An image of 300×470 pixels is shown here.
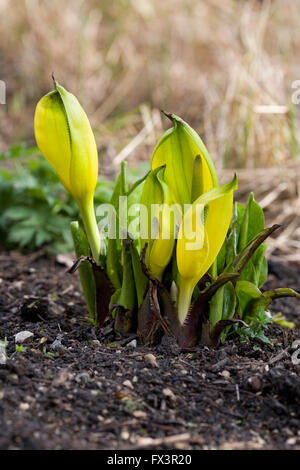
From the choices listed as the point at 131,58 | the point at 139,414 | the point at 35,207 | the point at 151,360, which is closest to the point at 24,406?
the point at 139,414

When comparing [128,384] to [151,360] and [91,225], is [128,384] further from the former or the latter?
[91,225]

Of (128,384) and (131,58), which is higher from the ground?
(131,58)

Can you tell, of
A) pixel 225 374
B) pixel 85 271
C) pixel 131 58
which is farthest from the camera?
pixel 131 58

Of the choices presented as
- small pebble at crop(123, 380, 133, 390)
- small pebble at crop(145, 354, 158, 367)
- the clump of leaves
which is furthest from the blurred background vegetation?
small pebble at crop(123, 380, 133, 390)

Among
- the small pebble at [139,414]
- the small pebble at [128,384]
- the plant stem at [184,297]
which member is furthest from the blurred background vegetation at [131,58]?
the small pebble at [139,414]

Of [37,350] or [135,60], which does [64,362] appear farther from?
[135,60]

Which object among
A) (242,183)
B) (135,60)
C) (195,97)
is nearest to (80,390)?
(242,183)
